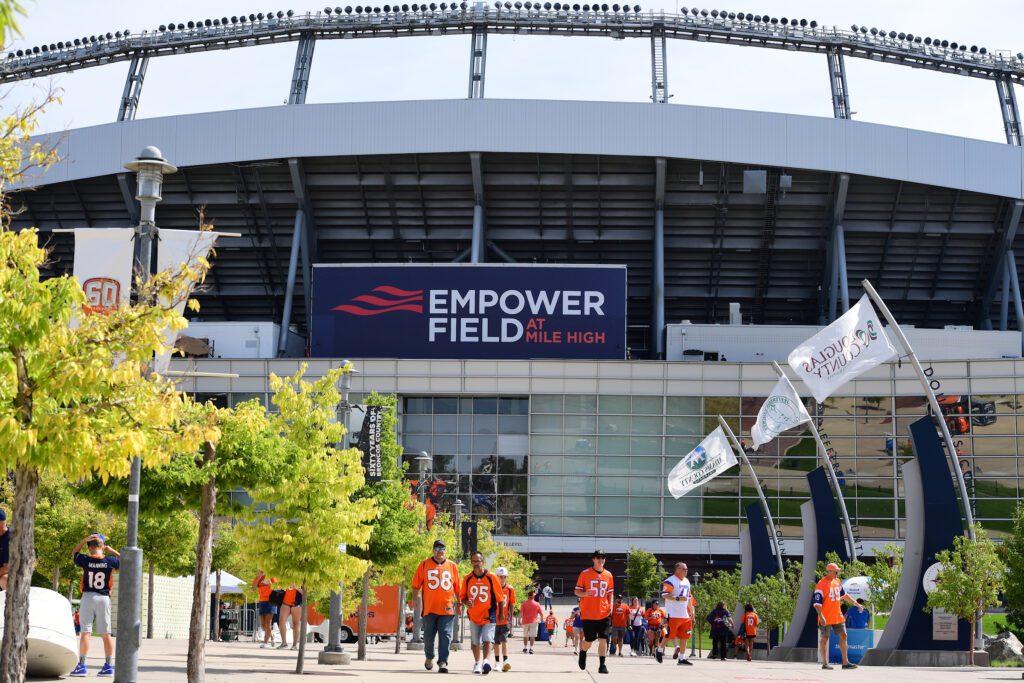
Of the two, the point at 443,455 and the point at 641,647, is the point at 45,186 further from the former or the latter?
the point at 641,647

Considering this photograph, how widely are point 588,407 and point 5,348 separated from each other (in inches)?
2357

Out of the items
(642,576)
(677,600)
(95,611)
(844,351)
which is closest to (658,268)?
(642,576)

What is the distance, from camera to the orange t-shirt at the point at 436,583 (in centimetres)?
1961

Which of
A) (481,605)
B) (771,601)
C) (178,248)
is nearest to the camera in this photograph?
(178,248)

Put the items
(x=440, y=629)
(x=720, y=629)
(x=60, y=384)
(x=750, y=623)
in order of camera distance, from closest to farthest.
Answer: (x=60, y=384) → (x=440, y=629) → (x=720, y=629) → (x=750, y=623)

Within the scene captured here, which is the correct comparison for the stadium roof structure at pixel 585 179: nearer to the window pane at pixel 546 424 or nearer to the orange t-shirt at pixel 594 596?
the window pane at pixel 546 424

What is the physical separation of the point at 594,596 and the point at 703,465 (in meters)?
21.8

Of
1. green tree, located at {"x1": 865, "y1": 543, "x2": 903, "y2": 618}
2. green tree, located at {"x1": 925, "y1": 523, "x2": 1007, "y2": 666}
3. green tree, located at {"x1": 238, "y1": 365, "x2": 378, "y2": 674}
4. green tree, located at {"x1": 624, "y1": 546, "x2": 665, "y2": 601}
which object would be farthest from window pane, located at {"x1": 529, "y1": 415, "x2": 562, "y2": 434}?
green tree, located at {"x1": 238, "y1": 365, "x2": 378, "y2": 674}

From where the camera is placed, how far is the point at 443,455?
70.1m

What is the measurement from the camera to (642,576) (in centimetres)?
6378

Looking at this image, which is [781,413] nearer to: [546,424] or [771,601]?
[771,601]

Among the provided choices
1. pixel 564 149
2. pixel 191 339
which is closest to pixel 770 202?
pixel 564 149

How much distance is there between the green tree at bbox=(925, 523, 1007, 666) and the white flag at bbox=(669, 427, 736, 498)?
16.4 m

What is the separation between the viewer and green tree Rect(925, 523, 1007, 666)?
23.1 m
